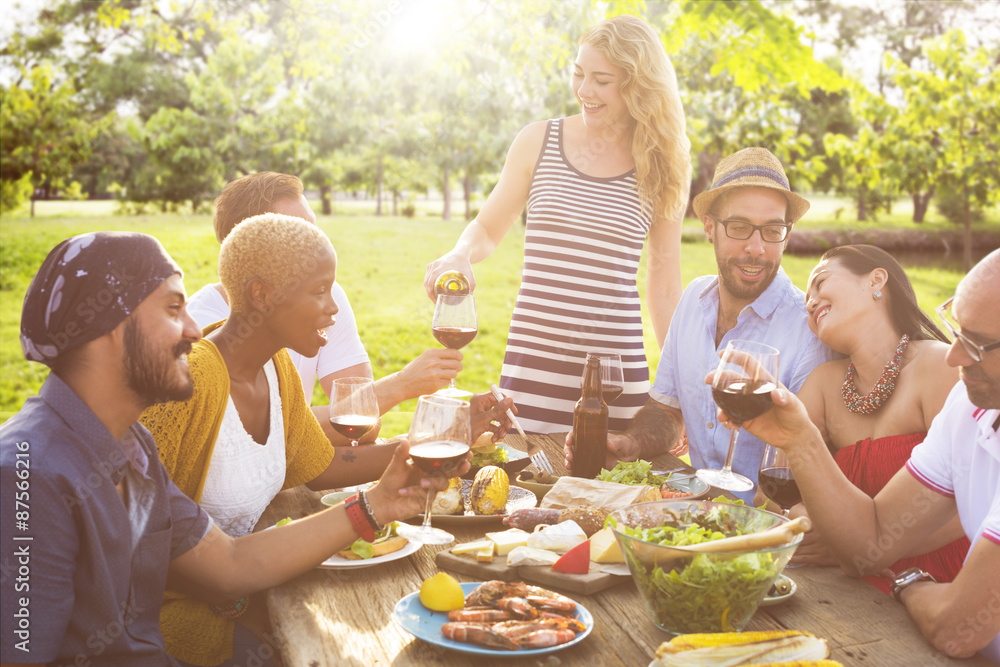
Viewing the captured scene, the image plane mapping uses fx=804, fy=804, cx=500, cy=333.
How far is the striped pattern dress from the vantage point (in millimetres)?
3658

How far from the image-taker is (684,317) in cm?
354

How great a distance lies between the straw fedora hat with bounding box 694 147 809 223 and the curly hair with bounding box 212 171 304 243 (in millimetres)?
1662

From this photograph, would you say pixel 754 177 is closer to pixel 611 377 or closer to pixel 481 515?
pixel 611 377

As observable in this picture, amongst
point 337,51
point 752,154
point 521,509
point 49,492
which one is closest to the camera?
point 49,492

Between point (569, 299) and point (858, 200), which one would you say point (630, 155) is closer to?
point (569, 299)

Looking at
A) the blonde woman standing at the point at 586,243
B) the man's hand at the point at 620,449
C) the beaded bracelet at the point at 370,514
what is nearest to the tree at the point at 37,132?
the blonde woman standing at the point at 586,243

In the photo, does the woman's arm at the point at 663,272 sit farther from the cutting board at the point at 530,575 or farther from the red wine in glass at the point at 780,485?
the cutting board at the point at 530,575

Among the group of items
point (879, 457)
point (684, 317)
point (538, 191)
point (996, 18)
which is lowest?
point (879, 457)

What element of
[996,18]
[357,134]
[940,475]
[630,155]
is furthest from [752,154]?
[996,18]

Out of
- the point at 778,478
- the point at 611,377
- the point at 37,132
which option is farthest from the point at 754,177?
the point at 37,132

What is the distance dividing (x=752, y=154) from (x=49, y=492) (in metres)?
2.72

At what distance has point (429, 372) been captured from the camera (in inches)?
116

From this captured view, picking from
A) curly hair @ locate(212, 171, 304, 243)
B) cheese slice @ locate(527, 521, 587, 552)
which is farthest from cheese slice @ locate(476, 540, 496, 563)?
curly hair @ locate(212, 171, 304, 243)

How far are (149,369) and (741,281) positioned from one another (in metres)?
2.28
